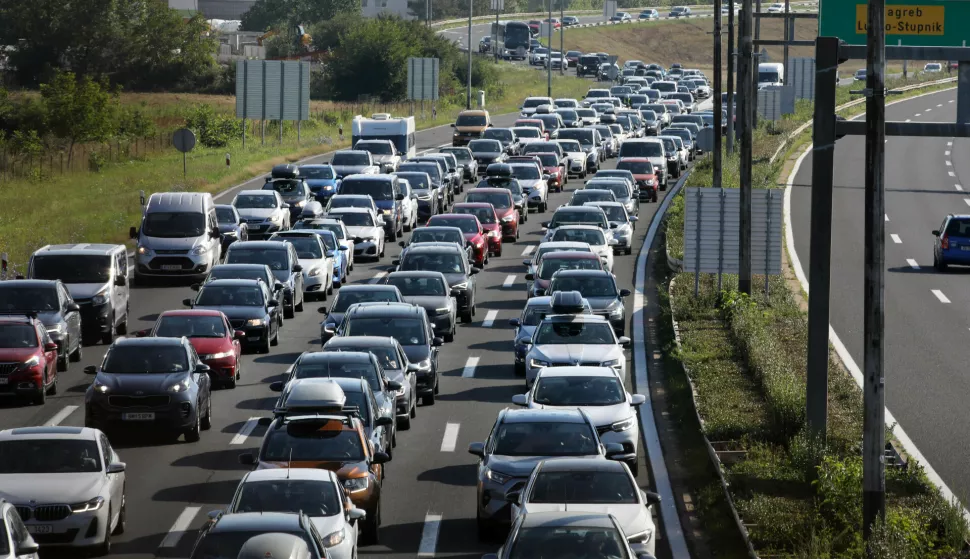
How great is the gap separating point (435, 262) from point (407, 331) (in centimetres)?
841

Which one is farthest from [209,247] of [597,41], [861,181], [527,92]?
[597,41]

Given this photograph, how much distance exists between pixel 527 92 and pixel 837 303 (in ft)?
294

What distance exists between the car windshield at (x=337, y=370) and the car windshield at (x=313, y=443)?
414cm

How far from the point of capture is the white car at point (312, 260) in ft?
122

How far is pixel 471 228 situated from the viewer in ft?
139

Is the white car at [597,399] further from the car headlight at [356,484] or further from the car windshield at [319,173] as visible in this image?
the car windshield at [319,173]

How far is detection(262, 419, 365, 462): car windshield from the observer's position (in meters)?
17.9

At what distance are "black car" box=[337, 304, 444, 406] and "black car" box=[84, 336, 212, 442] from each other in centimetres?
381

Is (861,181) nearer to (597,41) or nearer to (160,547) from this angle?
(160,547)

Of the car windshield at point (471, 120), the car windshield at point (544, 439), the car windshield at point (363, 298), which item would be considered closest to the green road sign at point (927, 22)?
the car windshield at point (544, 439)

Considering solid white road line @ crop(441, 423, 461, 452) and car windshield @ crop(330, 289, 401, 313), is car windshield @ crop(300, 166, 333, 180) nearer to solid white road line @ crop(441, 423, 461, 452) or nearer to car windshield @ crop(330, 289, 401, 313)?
car windshield @ crop(330, 289, 401, 313)

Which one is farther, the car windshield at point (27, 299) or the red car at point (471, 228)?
the red car at point (471, 228)

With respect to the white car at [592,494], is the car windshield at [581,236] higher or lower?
higher

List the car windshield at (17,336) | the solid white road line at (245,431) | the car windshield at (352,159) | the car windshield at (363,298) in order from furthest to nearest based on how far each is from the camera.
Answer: the car windshield at (352,159) < the car windshield at (363,298) < the car windshield at (17,336) < the solid white road line at (245,431)
